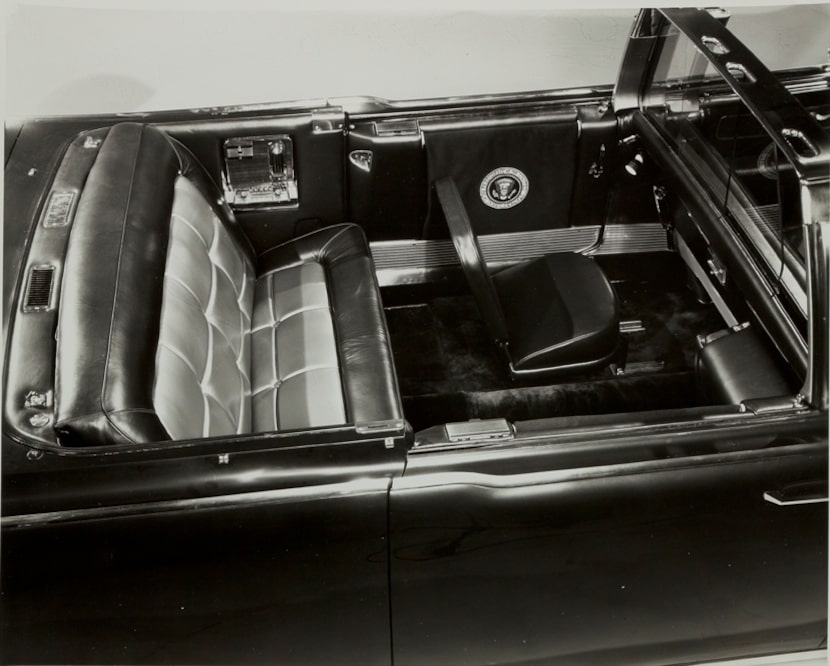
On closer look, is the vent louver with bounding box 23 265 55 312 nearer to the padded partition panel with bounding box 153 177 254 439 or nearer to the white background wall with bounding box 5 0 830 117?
the padded partition panel with bounding box 153 177 254 439

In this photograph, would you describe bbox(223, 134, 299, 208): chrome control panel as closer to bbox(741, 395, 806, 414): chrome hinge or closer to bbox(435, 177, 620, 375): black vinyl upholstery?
bbox(435, 177, 620, 375): black vinyl upholstery

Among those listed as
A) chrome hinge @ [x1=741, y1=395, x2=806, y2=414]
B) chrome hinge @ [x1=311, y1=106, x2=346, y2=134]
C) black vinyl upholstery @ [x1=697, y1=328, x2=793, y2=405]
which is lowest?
chrome hinge @ [x1=741, y1=395, x2=806, y2=414]

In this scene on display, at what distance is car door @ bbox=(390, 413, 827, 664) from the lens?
1.47 metres

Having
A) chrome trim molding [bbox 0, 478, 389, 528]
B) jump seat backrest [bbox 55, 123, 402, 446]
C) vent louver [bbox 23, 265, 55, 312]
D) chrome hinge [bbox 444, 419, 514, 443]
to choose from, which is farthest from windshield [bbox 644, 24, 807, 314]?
vent louver [bbox 23, 265, 55, 312]

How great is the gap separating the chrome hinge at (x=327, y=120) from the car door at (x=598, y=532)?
114cm

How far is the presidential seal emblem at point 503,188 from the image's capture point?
2.50 metres

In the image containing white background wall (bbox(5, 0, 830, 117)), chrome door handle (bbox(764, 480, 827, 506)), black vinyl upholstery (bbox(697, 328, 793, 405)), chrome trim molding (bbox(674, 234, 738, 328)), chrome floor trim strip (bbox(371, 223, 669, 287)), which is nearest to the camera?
chrome door handle (bbox(764, 480, 827, 506))

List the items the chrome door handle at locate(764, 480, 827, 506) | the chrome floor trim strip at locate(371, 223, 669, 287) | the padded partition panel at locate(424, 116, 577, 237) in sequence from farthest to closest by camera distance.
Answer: the chrome floor trim strip at locate(371, 223, 669, 287) < the padded partition panel at locate(424, 116, 577, 237) < the chrome door handle at locate(764, 480, 827, 506)

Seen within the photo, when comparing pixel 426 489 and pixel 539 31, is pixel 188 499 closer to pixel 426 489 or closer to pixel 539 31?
pixel 426 489

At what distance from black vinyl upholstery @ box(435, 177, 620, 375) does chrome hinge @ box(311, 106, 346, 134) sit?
1.06ft

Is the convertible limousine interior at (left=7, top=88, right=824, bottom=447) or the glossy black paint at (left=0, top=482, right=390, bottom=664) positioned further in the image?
the convertible limousine interior at (left=7, top=88, right=824, bottom=447)

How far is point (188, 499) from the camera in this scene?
4.63ft

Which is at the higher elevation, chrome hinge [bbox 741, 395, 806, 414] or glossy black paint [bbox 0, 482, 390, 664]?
chrome hinge [bbox 741, 395, 806, 414]

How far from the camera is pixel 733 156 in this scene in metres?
2.12
